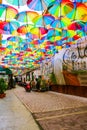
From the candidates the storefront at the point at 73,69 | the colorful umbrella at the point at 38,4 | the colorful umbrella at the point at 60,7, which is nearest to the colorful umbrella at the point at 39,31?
the storefront at the point at 73,69

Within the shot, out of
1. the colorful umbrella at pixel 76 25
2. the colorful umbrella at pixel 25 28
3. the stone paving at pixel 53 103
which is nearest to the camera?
the stone paving at pixel 53 103

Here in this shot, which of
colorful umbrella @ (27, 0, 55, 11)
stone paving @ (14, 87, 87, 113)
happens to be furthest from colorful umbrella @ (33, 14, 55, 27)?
stone paving @ (14, 87, 87, 113)

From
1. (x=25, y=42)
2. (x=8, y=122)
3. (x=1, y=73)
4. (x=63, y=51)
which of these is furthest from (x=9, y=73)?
(x=8, y=122)

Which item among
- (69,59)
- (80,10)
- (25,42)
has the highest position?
(80,10)

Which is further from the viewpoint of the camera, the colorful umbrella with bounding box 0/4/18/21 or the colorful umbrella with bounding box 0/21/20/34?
the colorful umbrella with bounding box 0/21/20/34

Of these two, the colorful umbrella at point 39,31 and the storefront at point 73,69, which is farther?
the colorful umbrella at point 39,31

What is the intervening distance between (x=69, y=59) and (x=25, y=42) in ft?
15.1

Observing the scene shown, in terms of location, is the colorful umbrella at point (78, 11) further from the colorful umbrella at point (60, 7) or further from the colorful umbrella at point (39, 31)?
the colorful umbrella at point (39, 31)

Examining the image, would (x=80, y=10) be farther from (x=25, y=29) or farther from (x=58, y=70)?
(x=58, y=70)

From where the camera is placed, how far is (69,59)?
15.8 meters

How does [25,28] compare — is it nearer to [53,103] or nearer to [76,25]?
[76,25]

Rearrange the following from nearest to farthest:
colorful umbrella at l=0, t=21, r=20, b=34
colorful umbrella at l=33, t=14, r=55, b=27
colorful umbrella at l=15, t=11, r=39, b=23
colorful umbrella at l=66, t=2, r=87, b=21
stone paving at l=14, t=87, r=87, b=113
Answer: stone paving at l=14, t=87, r=87, b=113
colorful umbrella at l=66, t=2, r=87, b=21
colorful umbrella at l=15, t=11, r=39, b=23
colorful umbrella at l=33, t=14, r=55, b=27
colorful umbrella at l=0, t=21, r=20, b=34

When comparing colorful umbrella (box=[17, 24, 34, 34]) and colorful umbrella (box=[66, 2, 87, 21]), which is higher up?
colorful umbrella (box=[66, 2, 87, 21])

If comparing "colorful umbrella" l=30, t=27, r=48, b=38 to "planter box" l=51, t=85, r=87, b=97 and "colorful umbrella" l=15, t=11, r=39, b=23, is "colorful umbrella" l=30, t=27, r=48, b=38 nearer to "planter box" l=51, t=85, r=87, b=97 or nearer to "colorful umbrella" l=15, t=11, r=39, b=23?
"colorful umbrella" l=15, t=11, r=39, b=23
